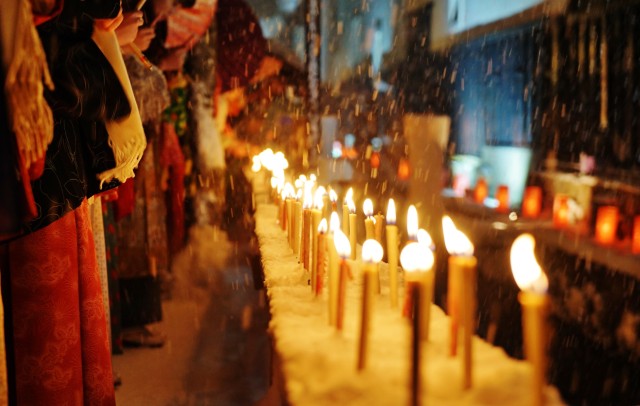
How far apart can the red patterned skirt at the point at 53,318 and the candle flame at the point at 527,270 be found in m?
1.78

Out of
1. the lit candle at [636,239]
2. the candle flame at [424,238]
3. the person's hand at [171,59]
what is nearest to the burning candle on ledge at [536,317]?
the candle flame at [424,238]

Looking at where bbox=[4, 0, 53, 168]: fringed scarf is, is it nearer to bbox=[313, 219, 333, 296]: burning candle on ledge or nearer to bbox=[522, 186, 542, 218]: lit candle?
bbox=[313, 219, 333, 296]: burning candle on ledge

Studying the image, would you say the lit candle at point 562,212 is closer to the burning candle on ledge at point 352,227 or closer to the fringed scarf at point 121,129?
the burning candle on ledge at point 352,227

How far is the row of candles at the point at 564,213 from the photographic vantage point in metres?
7.19

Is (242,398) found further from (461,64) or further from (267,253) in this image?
(461,64)

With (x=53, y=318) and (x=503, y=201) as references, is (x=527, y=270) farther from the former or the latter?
(x=503, y=201)

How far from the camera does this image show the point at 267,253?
144 inches

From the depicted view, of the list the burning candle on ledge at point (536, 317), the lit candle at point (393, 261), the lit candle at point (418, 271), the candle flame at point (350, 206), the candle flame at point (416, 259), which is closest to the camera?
the burning candle on ledge at point (536, 317)

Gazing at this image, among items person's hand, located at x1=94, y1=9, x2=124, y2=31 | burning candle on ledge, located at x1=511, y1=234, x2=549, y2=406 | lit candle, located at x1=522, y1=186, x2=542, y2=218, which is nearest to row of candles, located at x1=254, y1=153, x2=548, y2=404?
burning candle on ledge, located at x1=511, y1=234, x2=549, y2=406

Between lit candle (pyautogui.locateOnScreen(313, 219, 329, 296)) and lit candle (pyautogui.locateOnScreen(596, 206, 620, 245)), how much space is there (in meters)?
5.83

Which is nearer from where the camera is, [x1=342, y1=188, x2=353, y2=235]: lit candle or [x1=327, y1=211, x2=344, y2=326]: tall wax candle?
[x1=327, y1=211, x2=344, y2=326]: tall wax candle

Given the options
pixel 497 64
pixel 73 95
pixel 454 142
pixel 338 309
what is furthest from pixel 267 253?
pixel 454 142

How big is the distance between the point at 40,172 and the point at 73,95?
30 cm

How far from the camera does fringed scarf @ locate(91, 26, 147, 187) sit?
225 cm
